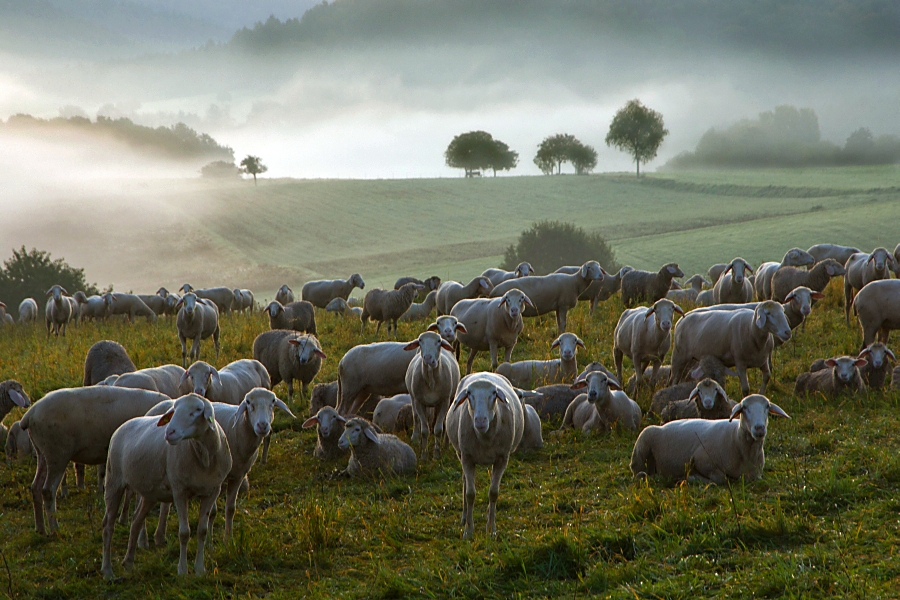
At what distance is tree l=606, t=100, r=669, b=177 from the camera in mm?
98688

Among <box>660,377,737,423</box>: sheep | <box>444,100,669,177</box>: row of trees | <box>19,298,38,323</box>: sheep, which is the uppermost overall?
<box>444,100,669,177</box>: row of trees

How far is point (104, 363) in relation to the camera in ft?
42.0

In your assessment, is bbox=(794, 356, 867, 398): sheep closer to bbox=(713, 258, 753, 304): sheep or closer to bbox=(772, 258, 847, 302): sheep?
bbox=(713, 258, 753, 304): sheep

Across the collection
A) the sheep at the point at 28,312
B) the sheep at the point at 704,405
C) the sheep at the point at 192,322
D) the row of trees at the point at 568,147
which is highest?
the row of trees at the point at 568,147

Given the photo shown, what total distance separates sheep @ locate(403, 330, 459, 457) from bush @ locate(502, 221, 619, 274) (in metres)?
41.2

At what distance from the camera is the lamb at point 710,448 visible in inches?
324

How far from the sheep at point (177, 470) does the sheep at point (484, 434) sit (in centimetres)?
229

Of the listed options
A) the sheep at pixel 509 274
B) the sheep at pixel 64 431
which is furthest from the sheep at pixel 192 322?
→ the sheep at pixel 64 431

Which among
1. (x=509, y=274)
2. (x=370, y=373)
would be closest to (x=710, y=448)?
(x=370, y=373)

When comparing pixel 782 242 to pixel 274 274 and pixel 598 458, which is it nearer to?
pixel 274 274

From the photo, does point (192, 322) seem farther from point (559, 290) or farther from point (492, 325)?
point (559, 290)

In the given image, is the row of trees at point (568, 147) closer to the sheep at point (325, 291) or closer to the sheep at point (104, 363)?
the sheep at point (325, 291)

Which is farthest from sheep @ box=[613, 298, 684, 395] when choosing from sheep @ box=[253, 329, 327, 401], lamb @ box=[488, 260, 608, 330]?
sheep @ box=[253, 329, 327, 401]

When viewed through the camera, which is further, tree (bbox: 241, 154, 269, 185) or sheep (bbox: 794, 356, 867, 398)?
tree (bbox: 241, 154, 269, 185)
